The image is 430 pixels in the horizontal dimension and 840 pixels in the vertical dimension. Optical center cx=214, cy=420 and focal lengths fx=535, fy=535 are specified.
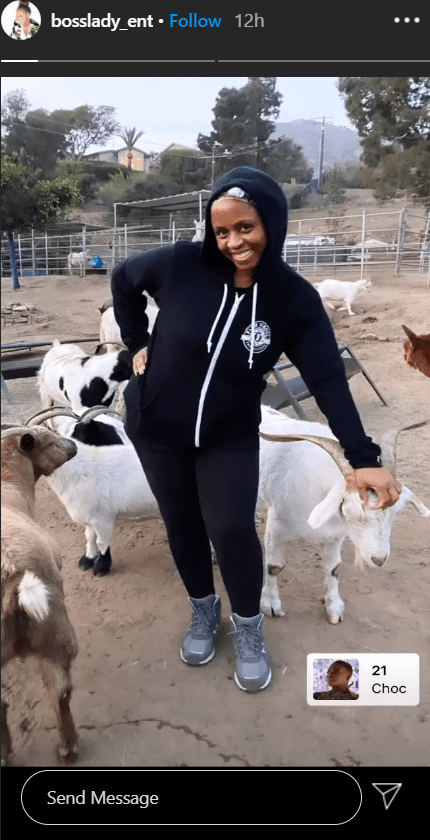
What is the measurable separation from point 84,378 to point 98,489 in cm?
136

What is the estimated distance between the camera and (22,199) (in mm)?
1541

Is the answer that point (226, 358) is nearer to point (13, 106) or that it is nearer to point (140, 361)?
point (140, 361)

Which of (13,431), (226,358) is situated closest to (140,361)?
(226,358)

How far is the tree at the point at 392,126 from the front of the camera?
151 centimetres

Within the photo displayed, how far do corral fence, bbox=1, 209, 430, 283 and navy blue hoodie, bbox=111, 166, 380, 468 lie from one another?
0.69ft

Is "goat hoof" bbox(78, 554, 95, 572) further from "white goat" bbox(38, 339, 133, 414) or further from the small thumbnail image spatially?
the small thumbnail image

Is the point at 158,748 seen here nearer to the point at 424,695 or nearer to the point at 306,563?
the point at 424,695

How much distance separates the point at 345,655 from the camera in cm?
171

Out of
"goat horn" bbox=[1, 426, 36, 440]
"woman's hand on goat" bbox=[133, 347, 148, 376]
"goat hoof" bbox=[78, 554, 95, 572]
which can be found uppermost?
"woman's hand on goat" bbox=[133, 347, 148, 376]
